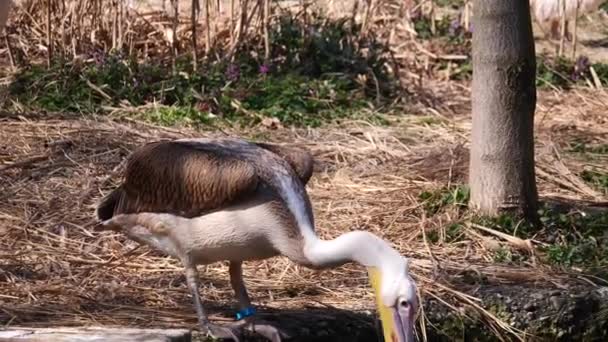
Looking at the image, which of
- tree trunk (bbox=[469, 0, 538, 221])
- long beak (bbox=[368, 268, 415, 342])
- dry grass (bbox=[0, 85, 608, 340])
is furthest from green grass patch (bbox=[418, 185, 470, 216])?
long beak (bbox=[368, 268, 415, 342])

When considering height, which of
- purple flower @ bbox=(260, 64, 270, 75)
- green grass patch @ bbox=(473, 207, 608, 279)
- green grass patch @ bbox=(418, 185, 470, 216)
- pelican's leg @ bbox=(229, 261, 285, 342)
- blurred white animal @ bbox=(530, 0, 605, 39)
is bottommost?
green grass patch @ bbox=(473, 207, 608, 279)

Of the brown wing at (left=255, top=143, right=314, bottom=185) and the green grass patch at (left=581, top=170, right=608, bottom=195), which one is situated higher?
the brown wing at (left=255, top=143, right=314, bottom=185)

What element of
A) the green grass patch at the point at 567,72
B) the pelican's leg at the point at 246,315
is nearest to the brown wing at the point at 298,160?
the pelican's leg at the point at 246,315

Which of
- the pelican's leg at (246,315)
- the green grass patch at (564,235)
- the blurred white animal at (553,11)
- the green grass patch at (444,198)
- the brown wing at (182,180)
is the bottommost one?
the green grass patch at (564,235)

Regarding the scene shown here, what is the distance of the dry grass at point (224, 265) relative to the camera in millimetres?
5793

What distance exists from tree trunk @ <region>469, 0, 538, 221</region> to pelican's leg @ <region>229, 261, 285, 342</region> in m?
1.92

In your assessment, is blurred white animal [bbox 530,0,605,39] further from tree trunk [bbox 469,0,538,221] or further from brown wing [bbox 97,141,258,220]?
brown wing [bbox 97,141,258,220]

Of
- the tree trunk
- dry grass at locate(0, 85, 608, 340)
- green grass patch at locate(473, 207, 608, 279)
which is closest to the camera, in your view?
dry grass at locate(0, 85, 608, 340)

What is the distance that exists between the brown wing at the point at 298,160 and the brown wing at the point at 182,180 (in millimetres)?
303

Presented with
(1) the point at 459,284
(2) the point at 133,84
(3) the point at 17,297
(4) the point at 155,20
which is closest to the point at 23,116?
(2) the point at 133,84

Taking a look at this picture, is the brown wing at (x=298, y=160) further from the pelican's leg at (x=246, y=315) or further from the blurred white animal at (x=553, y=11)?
the blurred white animal at (x=553, y=11)

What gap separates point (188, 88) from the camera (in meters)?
9.45

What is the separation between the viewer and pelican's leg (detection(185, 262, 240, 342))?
510 centimetres

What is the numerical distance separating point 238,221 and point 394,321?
2.37 ft
